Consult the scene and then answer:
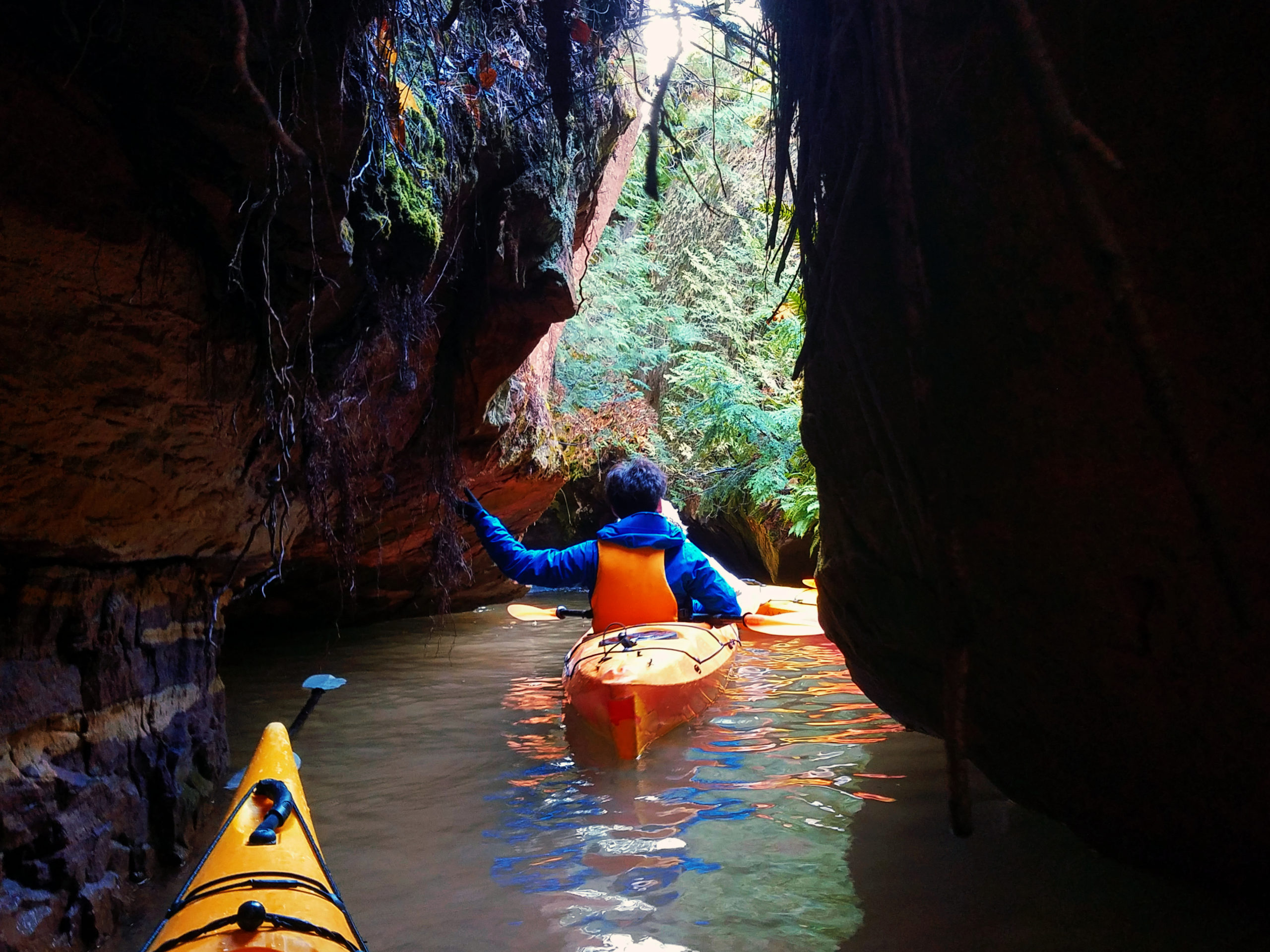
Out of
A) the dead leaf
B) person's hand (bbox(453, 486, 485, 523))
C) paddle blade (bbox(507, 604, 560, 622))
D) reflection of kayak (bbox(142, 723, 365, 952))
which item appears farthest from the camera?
paddle blade (bbox(507, 604, 560, 622))

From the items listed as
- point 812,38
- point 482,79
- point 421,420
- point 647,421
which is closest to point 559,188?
point 482,79

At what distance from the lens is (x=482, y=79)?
153 inches

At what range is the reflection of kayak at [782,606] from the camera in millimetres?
7699

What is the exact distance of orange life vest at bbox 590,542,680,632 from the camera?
17.3 ft

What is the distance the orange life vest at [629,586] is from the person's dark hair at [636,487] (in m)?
0.29

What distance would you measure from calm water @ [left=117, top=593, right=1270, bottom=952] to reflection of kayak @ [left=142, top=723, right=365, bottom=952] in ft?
1.33

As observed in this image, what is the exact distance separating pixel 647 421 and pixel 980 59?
10.3 metres

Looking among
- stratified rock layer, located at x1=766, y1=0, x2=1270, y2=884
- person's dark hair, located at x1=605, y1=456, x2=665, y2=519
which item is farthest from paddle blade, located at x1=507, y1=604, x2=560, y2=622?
stratified rock layer, located at x1=766, y1=0, x2=1270, y2=884

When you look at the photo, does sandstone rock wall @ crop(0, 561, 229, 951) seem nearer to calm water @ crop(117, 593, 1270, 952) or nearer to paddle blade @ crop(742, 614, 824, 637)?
calm water @ crop(117, 593, 1270, 952)

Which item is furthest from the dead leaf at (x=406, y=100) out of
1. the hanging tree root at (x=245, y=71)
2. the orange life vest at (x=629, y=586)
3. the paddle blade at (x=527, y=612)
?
the paddle blade at (x=527, y=612)

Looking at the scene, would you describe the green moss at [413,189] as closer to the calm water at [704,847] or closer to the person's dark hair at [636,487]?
the person's dark hair at [636,487]

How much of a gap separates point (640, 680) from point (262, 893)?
2.41 meters

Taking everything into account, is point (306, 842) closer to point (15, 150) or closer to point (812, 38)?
point (15, 150)

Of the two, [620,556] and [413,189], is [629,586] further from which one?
[413,189]
